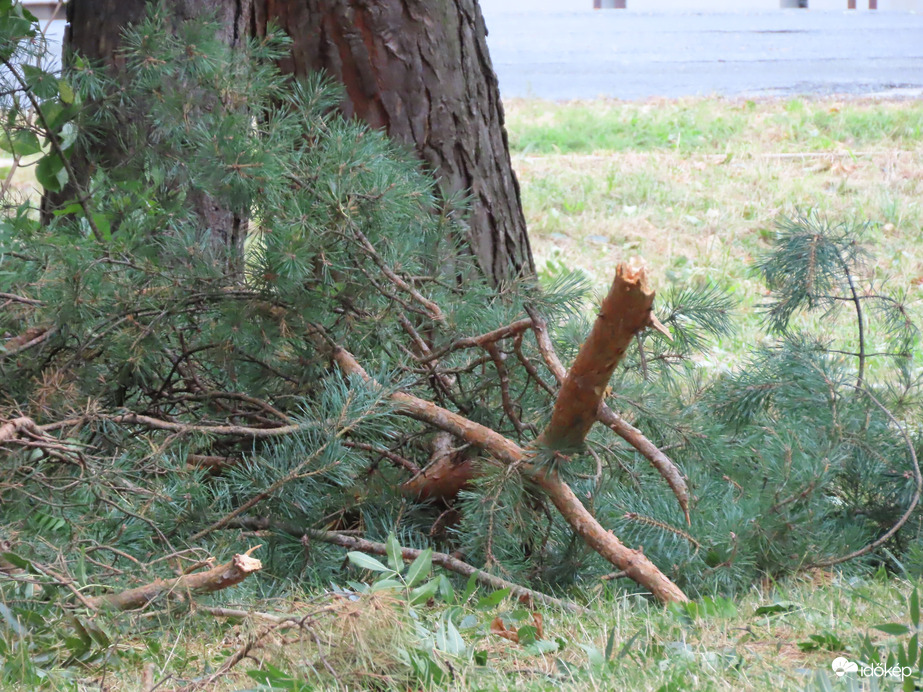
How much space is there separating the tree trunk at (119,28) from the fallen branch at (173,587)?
5.90 ft

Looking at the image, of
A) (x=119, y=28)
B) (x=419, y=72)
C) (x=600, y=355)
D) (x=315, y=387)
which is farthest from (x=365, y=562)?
(x=119, y=28)

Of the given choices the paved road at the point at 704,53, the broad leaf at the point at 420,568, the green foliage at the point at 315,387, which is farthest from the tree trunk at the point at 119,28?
the paved road at the point at 704,53

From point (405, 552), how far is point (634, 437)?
614 millimetres

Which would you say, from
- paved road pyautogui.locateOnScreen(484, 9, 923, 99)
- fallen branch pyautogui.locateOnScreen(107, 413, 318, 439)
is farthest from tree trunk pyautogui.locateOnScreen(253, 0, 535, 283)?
paved road pyautogui.locateOnScreen(484, 9, 923, 99)

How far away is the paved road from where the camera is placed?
11.1 metres

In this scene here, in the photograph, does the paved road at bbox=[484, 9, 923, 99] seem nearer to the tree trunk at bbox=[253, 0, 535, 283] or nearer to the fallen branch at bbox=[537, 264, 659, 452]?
the tree trunk at bbox=[253, 0, 535, 283]

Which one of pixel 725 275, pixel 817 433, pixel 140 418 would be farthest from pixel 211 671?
pixel 725 275

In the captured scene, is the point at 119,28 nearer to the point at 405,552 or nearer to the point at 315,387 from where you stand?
the point at 315,387

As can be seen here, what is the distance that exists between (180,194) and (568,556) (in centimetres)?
165

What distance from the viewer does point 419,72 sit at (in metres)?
3.37

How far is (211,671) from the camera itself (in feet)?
5.97

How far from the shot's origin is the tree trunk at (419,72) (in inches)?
131

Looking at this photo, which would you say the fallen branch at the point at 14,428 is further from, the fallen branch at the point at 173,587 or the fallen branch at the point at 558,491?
the fallen branch at the point at 558,491

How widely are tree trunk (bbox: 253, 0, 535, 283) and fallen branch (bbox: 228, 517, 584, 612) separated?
1.36 metres
